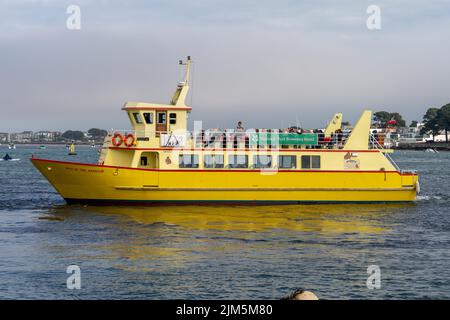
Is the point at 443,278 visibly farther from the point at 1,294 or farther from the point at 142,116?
the point at 142,116

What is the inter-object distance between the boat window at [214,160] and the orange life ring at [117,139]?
462 cm

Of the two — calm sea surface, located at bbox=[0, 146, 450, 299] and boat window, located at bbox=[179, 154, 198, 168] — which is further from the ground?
boat window, located at bbox=[179, 154, 198, 168]

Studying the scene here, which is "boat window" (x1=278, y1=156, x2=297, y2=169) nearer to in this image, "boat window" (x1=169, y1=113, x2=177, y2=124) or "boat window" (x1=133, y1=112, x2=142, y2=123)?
"boat window" (x1=169, y1=113, x2=177, y2=124)

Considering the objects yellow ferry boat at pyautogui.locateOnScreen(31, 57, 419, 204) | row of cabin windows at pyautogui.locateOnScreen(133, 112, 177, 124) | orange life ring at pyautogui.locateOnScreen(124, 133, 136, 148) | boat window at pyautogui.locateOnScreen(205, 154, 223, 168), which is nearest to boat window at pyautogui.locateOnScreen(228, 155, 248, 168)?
yellow ferry boat at pyautogui.locateOnScreen(31, 57, 419, 204)

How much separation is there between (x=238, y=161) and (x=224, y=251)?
13571 mm

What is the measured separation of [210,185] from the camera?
117ft

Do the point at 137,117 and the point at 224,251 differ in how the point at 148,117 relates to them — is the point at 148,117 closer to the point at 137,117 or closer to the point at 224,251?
the point at 137,117

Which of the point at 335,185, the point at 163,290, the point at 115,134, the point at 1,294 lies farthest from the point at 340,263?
the point at 115,134

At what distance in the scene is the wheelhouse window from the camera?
37.0 meters

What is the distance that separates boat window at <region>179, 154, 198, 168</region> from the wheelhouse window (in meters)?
5.86

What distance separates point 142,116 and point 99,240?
12526mm

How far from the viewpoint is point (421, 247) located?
80.7 feet

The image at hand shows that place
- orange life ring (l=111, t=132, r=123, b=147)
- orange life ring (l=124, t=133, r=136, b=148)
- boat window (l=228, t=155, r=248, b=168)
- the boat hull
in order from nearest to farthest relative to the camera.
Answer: the boat hull
orange life ring (l=124, t=133, r=136, b=148)
orange life ring (l=111, t=132, r=123, b=147)
boat window (l=228, t=155, r=248, b=168)

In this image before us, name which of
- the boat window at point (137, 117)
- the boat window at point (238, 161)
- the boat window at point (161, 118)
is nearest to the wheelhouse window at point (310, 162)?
the boat window at point (238, 161)
